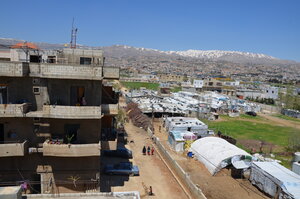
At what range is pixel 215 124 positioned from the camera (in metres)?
48.3

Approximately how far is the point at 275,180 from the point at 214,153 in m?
6.67

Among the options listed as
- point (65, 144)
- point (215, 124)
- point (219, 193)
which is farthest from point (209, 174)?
point (215, 124)

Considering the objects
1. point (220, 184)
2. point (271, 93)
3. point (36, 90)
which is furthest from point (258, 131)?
point (271, 93)

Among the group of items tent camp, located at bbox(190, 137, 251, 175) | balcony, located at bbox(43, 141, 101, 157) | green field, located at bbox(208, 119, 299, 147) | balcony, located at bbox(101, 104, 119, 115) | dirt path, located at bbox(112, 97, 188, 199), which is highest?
balcony, located at bbox(101, 104, 119, 115)

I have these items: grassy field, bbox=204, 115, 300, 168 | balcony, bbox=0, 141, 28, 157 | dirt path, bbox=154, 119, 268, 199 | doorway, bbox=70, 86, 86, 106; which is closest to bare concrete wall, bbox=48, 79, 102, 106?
doorway, bbox=70, 86, 86, 106

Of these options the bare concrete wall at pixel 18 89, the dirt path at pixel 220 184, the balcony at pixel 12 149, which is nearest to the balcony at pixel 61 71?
the bare concrete wall at pixel 18 89

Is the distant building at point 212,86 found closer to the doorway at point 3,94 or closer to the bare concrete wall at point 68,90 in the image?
the bare concrete wall at point 68,90

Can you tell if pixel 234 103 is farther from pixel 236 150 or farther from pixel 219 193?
pixel 219 193

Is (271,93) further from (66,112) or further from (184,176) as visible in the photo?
(66,112)

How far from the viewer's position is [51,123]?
15523 millimetres

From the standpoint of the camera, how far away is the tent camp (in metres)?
23.2

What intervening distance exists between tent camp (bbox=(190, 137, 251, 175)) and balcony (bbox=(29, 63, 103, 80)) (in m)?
14.8

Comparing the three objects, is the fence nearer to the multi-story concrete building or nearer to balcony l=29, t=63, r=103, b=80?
the multi-story concrete building

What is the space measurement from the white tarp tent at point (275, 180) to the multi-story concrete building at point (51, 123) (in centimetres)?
1359
